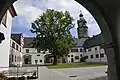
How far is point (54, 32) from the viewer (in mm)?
39688

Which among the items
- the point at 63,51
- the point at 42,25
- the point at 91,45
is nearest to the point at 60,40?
the point at 63,51

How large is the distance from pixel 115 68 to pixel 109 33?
72 centimetres

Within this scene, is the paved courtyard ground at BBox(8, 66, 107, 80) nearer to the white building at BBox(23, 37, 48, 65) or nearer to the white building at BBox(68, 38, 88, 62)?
the white building at BBox(23, 37, 48, 65)

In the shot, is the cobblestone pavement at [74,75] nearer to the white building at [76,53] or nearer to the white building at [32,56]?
the white building at [32,56]

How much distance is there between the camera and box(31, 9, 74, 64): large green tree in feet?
127

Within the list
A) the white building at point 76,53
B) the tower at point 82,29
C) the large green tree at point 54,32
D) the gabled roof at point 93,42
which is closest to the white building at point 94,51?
the gabled roof at point 93,42

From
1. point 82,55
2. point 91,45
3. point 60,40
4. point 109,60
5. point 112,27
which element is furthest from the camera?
point 82,55

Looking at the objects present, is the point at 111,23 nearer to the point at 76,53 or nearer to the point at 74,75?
the point at 74,75

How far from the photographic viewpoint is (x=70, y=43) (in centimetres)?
4028

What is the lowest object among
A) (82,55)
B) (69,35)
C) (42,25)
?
(82,55)

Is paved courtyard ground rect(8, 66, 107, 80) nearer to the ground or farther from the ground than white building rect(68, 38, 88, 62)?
nearer to the ground

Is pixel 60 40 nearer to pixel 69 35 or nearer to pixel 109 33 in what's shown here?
pixel 69 35

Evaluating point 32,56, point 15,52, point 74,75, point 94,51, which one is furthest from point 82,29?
point 74,75

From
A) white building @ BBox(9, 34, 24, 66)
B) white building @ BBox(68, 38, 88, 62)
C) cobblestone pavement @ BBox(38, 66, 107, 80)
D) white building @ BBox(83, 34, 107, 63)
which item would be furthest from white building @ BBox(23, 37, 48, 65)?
cobblestone pavement @ BBox(38, 66, 107, 80)
